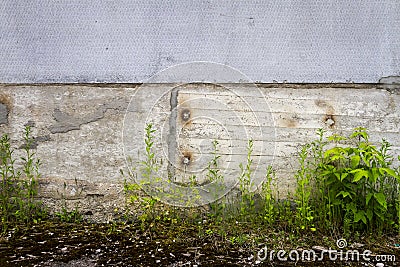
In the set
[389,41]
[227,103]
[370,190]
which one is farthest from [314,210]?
[389,41]

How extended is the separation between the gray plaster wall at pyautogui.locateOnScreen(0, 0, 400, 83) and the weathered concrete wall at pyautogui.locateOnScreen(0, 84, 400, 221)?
13cm

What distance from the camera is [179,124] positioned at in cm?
374

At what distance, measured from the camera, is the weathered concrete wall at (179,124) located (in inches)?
147

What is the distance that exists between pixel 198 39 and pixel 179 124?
69 cm

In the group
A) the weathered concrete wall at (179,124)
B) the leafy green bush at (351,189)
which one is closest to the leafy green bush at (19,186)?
the weathered concrete wall at (179,124)

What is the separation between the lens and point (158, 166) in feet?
12.3

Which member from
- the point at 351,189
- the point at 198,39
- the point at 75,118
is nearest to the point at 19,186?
the point at 75,118

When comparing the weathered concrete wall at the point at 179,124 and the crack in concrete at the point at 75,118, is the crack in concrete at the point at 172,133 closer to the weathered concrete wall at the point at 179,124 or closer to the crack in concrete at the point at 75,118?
the weathered concrete wall at the point at 179,124

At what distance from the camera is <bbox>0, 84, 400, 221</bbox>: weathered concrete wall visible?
12.2 ft

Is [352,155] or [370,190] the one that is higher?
[352,155]

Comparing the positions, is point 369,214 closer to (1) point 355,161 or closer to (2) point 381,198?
(2) point 381,198

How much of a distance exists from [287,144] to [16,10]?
94.6 inches

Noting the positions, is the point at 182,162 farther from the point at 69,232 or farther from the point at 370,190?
the point at 370,190

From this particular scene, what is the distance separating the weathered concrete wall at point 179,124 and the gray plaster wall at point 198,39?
0.42 ft
